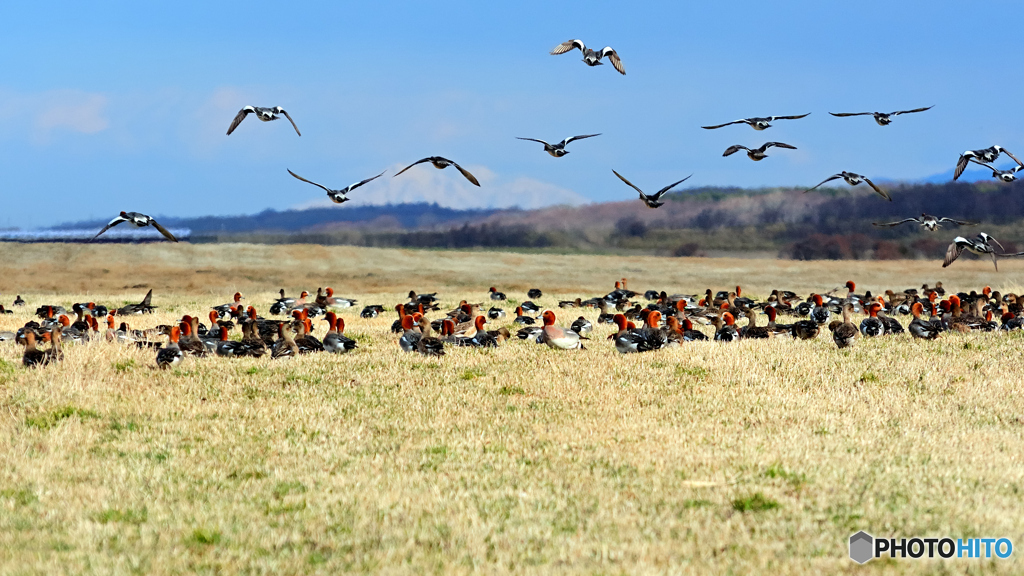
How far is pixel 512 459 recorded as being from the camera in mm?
10766

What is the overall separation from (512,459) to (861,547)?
3.94 metres

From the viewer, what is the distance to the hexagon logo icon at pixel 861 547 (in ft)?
25.5

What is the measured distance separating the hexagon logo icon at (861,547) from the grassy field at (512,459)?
0.27ft

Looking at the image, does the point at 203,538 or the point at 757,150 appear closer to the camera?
the point at 203,538

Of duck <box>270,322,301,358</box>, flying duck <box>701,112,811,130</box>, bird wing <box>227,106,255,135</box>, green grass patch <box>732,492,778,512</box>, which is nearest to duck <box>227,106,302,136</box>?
bird wing <box>227,106,255,135</box>

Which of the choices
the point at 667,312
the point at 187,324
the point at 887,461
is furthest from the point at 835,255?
the point at 887,461

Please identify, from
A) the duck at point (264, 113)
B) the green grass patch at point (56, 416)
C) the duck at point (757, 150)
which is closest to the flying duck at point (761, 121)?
the duck at point (757, 150)

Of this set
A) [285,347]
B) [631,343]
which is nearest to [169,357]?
[285,347]

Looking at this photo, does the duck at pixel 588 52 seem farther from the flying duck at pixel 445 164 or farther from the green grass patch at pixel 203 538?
the green grass patch at pixel 203 538

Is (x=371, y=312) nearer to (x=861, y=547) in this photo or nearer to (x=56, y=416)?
(x=56, y=416)

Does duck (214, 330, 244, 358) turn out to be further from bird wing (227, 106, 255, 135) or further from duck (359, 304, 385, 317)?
duck (359, 304, 385, 317)

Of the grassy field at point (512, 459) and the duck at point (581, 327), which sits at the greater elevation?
the duck at point (581, 327)

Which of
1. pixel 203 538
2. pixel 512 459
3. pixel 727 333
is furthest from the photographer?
pixel 727 333

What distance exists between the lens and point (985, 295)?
30.5 meters
